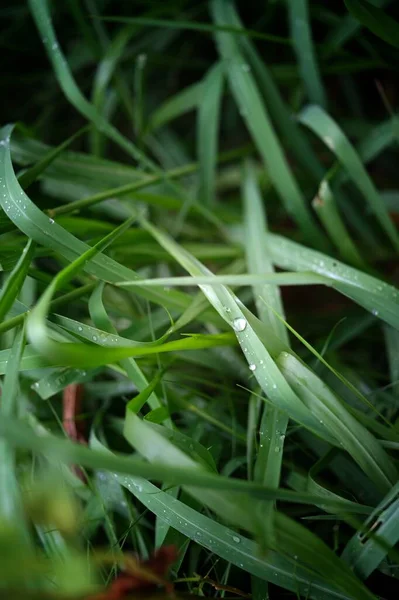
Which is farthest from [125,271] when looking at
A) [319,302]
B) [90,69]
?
[90,69]

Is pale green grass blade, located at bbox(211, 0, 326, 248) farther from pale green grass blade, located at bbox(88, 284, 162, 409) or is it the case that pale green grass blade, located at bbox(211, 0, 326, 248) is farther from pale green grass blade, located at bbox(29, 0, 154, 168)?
pale green grass blade, located at bbox(88, 284, 162, 409)

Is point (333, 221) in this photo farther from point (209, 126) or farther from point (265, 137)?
point (209, 126)

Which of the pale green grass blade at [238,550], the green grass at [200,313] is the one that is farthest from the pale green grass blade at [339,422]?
the pale green grass blade at [238,550]

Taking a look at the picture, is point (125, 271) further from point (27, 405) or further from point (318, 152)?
point (318, 152)

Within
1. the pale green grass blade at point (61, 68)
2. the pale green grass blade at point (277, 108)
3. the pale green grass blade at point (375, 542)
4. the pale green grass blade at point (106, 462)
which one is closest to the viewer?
the pale green grass blade at point (106, 462)

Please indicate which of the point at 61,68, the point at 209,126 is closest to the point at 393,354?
the point at 209,126

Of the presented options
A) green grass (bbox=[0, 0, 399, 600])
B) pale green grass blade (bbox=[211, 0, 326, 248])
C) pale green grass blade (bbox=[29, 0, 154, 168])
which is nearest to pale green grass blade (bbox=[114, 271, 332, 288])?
green grass (bbox=[0, 0, 399, 600])

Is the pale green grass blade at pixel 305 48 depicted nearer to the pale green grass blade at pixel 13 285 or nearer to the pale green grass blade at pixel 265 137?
the pale green grass blade at pixel 265 137

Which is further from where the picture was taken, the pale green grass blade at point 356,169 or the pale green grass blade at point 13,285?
the pale green grass blade at point 356,169
